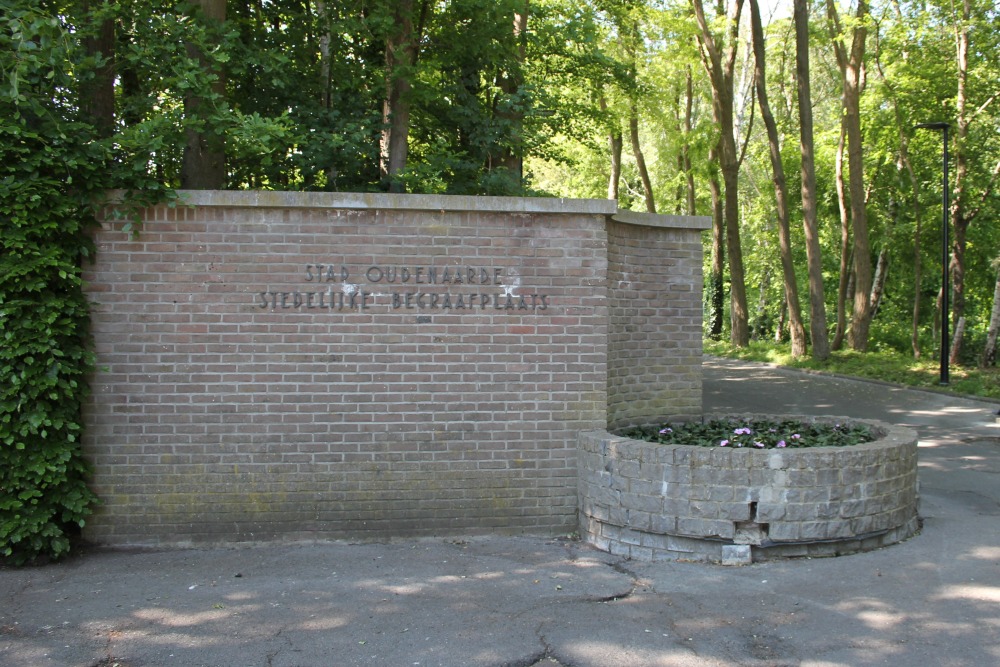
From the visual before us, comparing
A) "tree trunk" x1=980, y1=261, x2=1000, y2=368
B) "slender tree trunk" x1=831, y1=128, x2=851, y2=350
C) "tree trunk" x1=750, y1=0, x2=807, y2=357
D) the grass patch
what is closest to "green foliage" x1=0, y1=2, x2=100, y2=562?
the grass patch

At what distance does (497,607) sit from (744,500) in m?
2.10

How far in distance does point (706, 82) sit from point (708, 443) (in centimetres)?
2773

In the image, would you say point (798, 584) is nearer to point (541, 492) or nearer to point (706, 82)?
point (541, 492)

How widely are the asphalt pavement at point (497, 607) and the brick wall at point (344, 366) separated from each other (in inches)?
15.3

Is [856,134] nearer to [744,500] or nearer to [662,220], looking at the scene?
[662,220]

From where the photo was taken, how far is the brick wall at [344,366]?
22.8 feet

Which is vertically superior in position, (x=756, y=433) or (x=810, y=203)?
(x=810, y=203)

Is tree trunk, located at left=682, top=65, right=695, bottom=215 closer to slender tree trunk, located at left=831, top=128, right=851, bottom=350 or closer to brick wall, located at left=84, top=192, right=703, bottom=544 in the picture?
slender tree trunk, located at left=831, top=128, right=851, bottom=350

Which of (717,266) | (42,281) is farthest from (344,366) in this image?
(717,266)

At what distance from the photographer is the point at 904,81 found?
74.9 ft

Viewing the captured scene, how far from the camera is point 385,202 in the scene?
706 centimetres

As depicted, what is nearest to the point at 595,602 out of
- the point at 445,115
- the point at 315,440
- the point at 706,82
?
the point at 315,440

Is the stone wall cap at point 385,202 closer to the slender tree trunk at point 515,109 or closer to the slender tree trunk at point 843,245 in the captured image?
the slender tree trunk at point 515,109

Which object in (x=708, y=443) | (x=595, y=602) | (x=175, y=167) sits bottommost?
(x=595, y=602)
